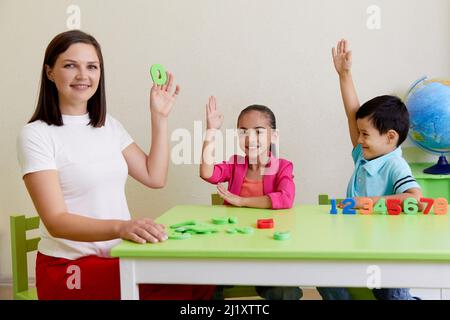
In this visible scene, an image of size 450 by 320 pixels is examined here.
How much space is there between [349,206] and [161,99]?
74 cm

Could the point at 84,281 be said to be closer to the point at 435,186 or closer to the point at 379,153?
the point at 379,153

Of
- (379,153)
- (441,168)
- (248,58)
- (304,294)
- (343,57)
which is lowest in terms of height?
(304,294)

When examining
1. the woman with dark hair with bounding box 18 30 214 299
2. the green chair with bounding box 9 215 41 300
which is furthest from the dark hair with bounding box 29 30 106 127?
the green chair with bounding box 9 215 41 300

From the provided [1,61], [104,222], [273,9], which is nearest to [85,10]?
[1,61]

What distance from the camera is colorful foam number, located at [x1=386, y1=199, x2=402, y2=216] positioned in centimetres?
193

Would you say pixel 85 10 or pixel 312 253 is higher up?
pixel 85 10

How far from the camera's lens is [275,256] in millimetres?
1421

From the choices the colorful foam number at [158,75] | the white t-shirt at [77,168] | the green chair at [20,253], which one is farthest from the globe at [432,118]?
the green chair at [20,253]

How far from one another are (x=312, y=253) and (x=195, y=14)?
2.22 metres

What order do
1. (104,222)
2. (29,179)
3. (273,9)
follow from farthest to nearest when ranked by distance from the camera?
(273,9) → (29,179) → (104,222)

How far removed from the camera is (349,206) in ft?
6.59

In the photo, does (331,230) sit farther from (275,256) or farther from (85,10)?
(85,10)

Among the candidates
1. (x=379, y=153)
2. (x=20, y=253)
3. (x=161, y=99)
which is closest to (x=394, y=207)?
(x=379, y=153)

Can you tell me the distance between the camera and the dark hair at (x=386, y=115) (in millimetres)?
2328
